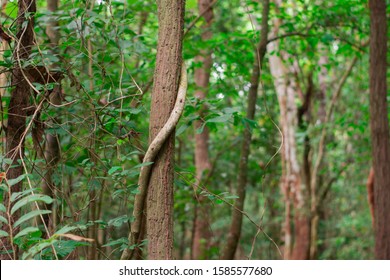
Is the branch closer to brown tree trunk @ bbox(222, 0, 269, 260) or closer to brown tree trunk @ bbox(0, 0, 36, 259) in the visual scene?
brown tree trunk @ bbox(0, 0, 36, 259)

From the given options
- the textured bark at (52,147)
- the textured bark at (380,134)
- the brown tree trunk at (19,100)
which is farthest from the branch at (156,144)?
the textured bark at (380,134)

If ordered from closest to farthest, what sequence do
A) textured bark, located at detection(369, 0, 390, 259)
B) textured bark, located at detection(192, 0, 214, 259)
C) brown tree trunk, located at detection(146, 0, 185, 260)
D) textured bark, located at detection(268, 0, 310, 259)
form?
brown tree trunk, located at detection(146, 0, 185, 260), textured bark, located at detection(369, 0, 390, 259), textured bark, located at detection(192, 0, 214, 259), textured bark, located at detection(268, 0, 310, 259)

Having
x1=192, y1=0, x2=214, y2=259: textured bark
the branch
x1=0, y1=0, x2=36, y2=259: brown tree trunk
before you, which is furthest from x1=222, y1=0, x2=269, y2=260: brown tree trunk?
the branch

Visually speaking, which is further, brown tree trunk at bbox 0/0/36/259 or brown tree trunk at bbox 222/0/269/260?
brown tree trunk at bbox 222/0/269/260

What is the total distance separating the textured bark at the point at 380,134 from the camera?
6832 mm

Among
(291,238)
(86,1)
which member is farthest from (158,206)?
(291,238)

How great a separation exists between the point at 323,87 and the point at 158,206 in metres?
10.5

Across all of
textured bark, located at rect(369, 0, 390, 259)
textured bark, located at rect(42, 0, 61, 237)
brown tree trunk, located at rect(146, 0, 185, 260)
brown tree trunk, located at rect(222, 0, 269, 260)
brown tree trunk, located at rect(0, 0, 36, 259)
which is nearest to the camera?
brown tree trunk, located at rect(146, 0, 185, 260)

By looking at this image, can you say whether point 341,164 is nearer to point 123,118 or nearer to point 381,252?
point 381,252

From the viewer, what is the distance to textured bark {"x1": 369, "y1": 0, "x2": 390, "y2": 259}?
6.83 m

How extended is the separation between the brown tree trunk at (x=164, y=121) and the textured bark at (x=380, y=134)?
454 cm

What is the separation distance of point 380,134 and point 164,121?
4.72 meters

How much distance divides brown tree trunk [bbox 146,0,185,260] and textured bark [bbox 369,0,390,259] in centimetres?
454
